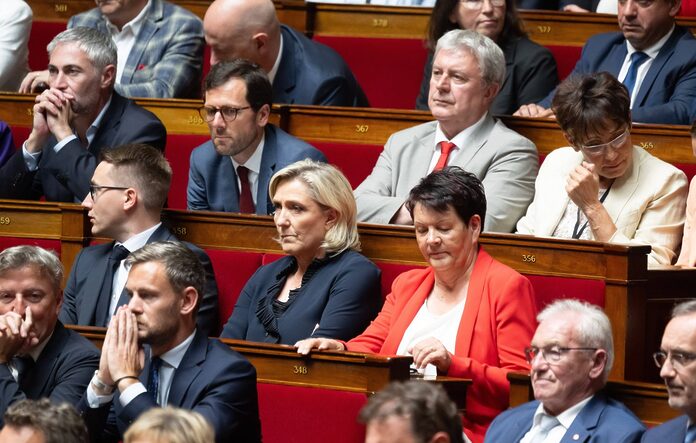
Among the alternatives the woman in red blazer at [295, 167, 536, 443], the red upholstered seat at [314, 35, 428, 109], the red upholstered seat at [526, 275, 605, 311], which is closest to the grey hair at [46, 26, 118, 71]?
the red upholstered seat at [314, 35, 428, 109]

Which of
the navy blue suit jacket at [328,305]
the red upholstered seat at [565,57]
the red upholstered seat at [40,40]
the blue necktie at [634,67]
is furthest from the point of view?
the red upholstered seat at [40,40]

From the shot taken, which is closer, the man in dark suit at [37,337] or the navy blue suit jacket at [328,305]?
the man in dark suit at [37,337]

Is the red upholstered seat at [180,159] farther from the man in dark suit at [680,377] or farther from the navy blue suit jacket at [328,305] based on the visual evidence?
the man in dark suit at [680,377]

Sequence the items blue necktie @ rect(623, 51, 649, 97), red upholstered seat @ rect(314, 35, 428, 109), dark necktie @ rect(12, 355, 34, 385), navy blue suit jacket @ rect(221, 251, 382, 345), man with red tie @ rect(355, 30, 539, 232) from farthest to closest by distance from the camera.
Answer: red upholstered seat @ rect(314, 35, 428, 109), blue necktie @ rect(623, 51, 649, 97), man with red tie @ rect(355, 30, 539, 232), navy blue suit jacket @ rect(221, 251, 382, 345), dark necktie @ rect(12, 355, 34, 385)

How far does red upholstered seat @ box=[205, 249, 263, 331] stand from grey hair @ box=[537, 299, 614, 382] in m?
0.60

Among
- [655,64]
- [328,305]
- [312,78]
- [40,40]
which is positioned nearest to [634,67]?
[655,64]

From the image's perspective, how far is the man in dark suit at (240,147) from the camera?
2.28m

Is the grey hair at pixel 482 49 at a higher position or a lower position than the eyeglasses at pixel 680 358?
higher

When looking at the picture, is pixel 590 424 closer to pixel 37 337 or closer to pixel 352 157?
pixel 37 337

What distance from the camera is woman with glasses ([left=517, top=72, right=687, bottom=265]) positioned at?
1.96m

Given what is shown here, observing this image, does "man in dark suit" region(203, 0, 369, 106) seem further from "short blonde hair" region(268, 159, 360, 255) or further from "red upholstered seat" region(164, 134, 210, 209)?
"short blonde hair" region(268, 159, 360, 255)

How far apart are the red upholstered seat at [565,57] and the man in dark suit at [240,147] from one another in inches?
25.5

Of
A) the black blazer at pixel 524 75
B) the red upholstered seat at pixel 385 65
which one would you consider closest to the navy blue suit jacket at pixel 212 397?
the black blazer at pixel 524 75

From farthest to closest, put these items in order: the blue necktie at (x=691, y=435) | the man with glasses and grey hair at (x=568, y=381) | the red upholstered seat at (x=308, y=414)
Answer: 1. the red upholstered seat at (x=308, y=414)
2. the man with glasses and grey hair at (x=568, y=381)
3. the blue necktie at (x=691, y=435)
